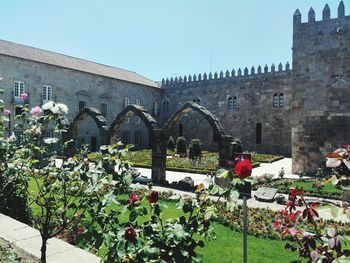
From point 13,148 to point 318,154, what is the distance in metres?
16.1

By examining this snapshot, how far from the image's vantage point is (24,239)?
467cm

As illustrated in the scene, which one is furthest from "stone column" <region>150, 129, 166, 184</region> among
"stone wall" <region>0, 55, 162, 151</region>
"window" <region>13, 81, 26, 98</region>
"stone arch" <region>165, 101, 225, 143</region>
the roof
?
the roof

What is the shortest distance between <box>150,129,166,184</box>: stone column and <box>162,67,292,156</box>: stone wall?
59.4ft

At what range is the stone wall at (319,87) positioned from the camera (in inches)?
672

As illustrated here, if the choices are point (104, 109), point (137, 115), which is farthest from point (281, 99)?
point (137, 115)

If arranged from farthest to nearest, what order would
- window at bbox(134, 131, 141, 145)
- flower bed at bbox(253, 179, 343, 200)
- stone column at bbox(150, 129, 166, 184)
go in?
window at bbox(134, 131, 141, 145) → stone column at bbox(150, 129, 166, 184) → flower bed at bbox(253, 179, 343, 200)

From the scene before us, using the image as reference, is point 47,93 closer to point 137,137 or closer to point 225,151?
point 137,137

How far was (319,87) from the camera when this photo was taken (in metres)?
17.7

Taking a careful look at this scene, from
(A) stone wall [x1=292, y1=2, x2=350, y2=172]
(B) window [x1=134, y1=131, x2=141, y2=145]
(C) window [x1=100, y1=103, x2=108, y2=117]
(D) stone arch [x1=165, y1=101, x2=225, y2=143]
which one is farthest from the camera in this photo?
(B) window [x1=134, y1=131, x2=141, y2=145]

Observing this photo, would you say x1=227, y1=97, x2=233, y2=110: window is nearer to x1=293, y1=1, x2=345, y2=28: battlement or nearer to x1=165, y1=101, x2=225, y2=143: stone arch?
x1=293, y1=1, x2=345, y2=28: battlement

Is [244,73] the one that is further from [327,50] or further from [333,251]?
[333,251]

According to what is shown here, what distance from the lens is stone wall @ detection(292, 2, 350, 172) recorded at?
56.0 ft

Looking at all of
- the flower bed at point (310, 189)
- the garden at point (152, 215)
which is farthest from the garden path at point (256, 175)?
the garden at point (152, 215)

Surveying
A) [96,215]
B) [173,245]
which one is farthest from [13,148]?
[173,245]
